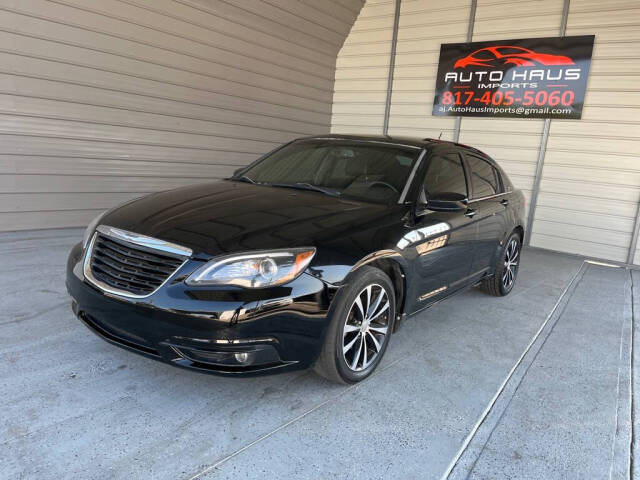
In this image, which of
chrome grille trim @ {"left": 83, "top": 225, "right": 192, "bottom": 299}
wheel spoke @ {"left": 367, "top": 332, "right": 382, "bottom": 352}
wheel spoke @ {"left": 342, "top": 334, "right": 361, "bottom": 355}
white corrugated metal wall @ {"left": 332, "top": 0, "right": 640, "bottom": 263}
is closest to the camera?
chrome grille trim @ {"left": 83, "top": 225, "right": 192, "bottom": 299}

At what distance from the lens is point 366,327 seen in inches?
104

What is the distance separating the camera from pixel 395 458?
2.07 m

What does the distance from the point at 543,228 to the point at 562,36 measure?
2915 millimetres

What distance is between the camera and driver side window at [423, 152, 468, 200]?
3.18 m

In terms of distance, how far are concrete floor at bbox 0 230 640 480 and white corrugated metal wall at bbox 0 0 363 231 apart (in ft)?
7.47

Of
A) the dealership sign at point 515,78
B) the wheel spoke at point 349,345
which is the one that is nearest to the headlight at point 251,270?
the wheel spoke at point 349,345

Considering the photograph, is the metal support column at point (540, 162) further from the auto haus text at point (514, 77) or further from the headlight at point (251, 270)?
the headlight at point (251, 270)

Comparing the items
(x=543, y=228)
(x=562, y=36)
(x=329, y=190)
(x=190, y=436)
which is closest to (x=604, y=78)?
(x=562, y=36)

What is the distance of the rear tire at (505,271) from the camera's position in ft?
14.7

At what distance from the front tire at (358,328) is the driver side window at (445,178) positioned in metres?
0.82

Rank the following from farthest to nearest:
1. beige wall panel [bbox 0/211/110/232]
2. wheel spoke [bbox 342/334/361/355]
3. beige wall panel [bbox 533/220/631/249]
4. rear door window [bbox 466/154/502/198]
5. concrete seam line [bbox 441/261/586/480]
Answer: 1. beige wall panel [bbox 533/220/631/249]
2. beige wall panel [bbox 0/211/110/232]
3. rear door window [bbox 466/154/502/198]
4. wheel spoke [bbox 342/334/361/355]
5. concrete seam line [bbox 441/261/586/480]

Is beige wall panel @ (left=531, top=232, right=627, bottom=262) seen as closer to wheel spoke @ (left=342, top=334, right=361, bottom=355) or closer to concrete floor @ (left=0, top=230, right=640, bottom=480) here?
concrete floor @ (left=0, top=230, right=640, bottom=480)

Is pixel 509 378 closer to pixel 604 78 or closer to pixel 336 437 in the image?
pixel 336 437

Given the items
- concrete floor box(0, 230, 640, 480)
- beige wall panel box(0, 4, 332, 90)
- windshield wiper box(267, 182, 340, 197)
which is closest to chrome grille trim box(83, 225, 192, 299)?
concrete floor box(0, 230, 640, 480)
